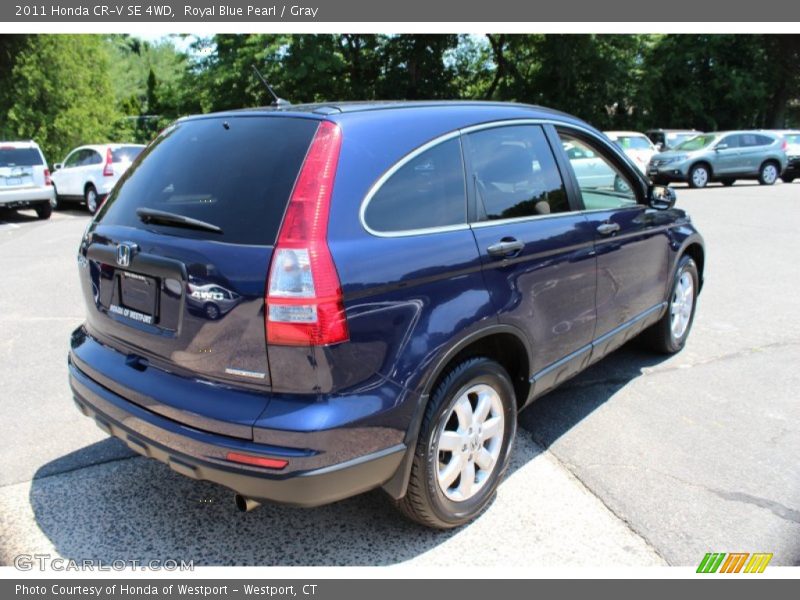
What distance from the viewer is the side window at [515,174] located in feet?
9.82

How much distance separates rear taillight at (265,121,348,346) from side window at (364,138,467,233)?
9.7 inches

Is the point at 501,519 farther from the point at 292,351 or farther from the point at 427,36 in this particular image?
the point at 427,36

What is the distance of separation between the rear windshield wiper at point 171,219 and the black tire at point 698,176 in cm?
1960

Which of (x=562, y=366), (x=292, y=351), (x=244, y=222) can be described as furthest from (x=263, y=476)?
(x=562, y=366)

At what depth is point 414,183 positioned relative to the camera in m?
2.65

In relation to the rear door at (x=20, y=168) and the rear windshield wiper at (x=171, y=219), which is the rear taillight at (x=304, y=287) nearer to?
the rear windshield wiper at (x=171, y=219)

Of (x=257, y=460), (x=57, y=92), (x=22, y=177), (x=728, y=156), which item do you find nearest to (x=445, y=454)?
(x=257, y=460)

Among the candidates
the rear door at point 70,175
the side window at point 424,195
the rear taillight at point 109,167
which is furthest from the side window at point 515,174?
the rear door at point 70,175

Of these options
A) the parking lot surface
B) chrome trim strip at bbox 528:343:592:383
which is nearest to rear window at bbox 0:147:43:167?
the parking lot surface

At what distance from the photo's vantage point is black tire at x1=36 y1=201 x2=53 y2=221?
1460 cm

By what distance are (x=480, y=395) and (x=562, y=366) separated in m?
0.75

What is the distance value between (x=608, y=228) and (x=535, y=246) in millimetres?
847

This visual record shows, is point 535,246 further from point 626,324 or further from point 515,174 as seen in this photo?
point 626,324

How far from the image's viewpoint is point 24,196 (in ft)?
45.5
